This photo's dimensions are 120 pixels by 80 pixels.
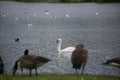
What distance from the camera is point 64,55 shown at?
10109 mm

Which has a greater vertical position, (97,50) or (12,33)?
(97,50)

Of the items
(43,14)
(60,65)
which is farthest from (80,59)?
(43,14)

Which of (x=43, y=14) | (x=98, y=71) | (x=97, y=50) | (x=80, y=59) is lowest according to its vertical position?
(x=43, y=14)

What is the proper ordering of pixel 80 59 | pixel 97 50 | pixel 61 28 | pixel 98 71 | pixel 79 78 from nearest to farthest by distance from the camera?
pixel 79 78 < pixel 80 59 < pixel 98 71 < pixel 97 50 < pixel 61 28

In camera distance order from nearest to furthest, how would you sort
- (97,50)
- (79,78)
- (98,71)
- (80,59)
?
1. (79,78)
2. (80,59)
3. (98,71)
4. (97,50)

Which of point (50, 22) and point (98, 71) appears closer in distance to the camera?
point (98, 71)

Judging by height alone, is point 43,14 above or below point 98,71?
below

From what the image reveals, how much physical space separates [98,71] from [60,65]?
1177mm

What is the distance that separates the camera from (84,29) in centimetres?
2200

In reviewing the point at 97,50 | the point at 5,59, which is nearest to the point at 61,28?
the point at 97,50

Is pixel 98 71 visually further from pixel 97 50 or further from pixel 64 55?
pixel 97 50

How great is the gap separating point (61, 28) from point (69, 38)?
572cm

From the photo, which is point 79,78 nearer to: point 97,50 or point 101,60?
Answer: point 101,60

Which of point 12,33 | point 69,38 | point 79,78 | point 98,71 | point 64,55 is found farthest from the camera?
point 12,33
